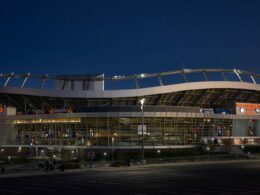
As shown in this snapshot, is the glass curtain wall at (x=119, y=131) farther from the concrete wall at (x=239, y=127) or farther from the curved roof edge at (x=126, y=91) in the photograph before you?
the curved roof edge at (x=126, y=91)

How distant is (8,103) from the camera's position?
117 metres

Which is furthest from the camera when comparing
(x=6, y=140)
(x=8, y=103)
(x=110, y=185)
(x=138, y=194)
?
(x=8, y=103)

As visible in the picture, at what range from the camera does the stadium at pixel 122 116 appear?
93.1 meters

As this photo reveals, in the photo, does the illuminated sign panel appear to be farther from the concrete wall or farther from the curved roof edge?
the curved roof edge

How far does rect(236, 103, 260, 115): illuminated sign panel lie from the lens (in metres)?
109

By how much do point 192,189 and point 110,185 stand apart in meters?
6.62

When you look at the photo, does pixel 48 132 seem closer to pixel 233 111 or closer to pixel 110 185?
pixel 233 111

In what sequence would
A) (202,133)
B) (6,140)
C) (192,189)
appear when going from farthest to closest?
(6,140) < (202,133) < (192,189)

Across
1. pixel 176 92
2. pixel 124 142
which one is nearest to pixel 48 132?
pixel 124 142

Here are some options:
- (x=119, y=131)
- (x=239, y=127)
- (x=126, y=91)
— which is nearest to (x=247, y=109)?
(x=239, y=127)

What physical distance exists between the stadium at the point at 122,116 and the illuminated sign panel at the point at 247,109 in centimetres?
24

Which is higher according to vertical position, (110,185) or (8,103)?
(8,103)

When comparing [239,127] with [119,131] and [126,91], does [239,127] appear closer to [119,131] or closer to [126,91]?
[126,91]

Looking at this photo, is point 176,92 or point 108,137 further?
point 176,92
